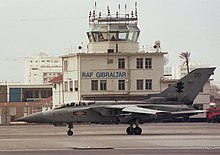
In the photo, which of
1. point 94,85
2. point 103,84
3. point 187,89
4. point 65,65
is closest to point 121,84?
point 103,84

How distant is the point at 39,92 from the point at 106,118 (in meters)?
82.6

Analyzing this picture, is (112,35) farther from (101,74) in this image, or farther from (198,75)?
(198,75)

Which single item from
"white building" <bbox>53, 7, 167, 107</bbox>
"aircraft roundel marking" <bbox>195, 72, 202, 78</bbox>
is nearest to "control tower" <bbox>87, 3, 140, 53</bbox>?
"white building" <bbox>53, 7, 167, 107</bbox>

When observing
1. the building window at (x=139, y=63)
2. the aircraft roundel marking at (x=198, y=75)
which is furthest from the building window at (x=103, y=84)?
the aircraft roundel marking at (x=198, y=75)

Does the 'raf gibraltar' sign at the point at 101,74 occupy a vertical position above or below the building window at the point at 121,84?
above

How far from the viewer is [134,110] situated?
4316cm

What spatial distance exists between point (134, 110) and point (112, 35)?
32973 mm

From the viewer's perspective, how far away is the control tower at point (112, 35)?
75.1 metres

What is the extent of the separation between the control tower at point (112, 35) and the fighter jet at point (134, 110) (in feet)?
98.1

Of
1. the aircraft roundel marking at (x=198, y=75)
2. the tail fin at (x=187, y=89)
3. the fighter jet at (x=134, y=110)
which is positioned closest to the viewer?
the fighter jet at (x=134, y=110)

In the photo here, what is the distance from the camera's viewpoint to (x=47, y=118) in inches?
1711

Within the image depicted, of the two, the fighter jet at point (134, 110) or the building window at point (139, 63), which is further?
the building window at point (139, 63)

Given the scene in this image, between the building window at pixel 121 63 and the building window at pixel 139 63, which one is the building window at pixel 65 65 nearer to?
the building window at pixel 121 63

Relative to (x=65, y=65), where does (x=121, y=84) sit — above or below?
below
